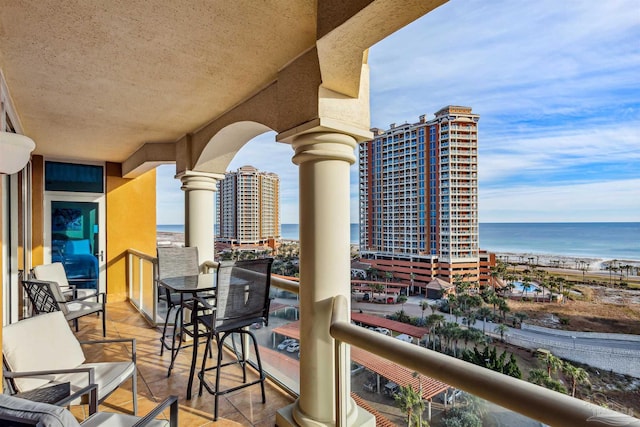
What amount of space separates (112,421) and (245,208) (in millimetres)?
6836

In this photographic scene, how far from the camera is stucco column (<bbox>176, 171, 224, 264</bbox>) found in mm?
3996

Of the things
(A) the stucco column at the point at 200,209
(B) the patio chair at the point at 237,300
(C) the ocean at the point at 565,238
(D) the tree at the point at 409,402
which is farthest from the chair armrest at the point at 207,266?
(C) the ocean at the point at 565,238

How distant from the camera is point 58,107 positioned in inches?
122

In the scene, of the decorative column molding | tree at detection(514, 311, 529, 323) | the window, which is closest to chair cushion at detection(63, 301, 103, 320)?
the window

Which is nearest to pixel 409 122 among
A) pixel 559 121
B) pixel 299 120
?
pixel 299 120

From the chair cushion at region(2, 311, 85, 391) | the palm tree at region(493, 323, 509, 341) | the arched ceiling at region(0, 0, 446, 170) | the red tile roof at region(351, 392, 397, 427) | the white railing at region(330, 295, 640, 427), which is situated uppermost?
the arched ceiling at region(0, 0, 446, 170)

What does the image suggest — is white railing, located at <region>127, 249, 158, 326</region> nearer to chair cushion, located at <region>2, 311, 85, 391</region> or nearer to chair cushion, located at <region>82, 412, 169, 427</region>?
chair cushion, located at <region>2, 311, 85, 391</region>

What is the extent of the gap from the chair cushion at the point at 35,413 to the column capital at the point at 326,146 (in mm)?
1629

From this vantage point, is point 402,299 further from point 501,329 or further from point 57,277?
point 57,277

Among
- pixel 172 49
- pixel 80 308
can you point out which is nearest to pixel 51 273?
pixel 80 308

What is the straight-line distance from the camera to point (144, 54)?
2.07 meters

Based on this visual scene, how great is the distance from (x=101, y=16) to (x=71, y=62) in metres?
0.77

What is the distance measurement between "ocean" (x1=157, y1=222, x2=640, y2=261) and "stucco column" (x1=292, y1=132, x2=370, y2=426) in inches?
253

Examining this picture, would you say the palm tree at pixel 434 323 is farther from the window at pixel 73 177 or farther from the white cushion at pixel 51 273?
the window at pixel 73 177
